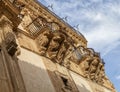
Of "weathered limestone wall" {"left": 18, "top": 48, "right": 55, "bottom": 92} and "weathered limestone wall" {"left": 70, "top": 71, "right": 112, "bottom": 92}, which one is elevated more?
"weathered limestone wall" {"left": 70, "top": 71, "right": 112, "bottom": 92}

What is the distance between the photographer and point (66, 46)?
17.3 m

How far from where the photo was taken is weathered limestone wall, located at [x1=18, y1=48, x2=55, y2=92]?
12547mm

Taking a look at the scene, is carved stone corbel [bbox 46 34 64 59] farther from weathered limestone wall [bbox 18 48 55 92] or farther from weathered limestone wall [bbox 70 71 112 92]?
weathered limestone wall [bbox 70 71 112 92]

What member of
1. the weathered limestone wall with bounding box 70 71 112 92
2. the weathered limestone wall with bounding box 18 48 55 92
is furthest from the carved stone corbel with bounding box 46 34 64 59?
the weathered limestone wall with bounding box 70 71 112 92

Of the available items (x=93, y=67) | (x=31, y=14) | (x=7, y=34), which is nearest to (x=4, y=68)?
(x=7, y=34)

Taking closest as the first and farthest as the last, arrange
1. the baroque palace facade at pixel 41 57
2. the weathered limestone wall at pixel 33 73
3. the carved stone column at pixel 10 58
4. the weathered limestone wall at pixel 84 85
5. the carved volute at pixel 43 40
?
the carved stone column at pixel 10 58
the baroque palace facade at pixel 41 57
the weathered limestone wall at pixel 33 73
the carved volute at pixel 43 40
the weathered limestone wall at pixel 84 85

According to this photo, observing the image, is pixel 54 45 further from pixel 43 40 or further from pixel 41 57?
pixel 41 57

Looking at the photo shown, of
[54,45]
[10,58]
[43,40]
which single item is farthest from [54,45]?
[10,58]

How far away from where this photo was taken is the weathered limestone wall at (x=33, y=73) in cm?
1255

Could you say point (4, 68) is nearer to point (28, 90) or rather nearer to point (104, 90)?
point (28, 90)

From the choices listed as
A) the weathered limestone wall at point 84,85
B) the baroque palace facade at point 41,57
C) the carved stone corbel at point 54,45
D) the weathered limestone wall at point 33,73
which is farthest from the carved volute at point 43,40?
the weathered limestone wall at point 84,85

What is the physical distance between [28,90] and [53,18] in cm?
963

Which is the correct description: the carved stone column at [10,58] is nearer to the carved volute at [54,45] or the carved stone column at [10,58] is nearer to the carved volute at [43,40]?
the carved volute at [43,40]

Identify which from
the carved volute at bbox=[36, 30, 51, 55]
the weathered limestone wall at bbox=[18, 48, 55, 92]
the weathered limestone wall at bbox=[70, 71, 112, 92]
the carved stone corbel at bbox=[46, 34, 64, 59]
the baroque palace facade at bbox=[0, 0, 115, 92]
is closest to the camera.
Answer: the baroque palace facade at bbox=[0, 0, 115, 92]
